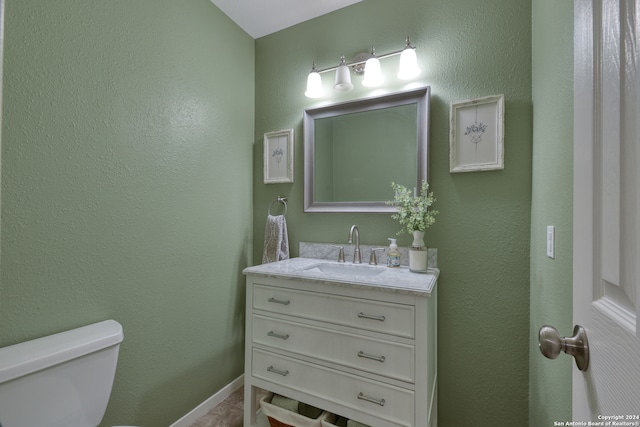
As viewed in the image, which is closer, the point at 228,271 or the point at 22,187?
the point at 22,187

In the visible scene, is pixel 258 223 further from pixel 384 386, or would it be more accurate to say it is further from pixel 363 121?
pixel 384 386

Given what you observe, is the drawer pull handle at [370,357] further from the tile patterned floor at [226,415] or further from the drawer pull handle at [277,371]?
the tile patterned floor at [226,415]

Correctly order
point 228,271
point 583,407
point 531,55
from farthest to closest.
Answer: point 228,271, point 531,55, point 583,407

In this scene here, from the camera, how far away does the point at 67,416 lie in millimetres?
A: 939

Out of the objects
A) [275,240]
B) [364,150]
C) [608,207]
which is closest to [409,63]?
[364,150]

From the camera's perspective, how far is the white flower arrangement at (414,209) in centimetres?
144

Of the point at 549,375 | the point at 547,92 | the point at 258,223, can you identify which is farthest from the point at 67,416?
the point at 547,92

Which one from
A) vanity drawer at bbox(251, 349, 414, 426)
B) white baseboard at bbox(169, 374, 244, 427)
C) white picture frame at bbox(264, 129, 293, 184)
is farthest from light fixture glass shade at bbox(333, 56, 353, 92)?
white baseboard at bbox(169, 374, 244, 427)

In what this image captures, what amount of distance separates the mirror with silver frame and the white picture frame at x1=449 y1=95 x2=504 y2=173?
0.15 metres

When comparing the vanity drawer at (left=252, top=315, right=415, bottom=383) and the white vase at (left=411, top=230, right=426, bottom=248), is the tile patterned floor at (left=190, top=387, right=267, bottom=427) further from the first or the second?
the white vase at (left=411, top=230, right=426, bottom=248)

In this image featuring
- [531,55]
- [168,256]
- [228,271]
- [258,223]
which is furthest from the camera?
[258,223]

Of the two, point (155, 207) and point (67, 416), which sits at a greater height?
point (155, 207)

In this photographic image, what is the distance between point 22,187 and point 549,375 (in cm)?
204

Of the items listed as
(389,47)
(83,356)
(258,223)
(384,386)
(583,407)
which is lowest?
(384,386)
